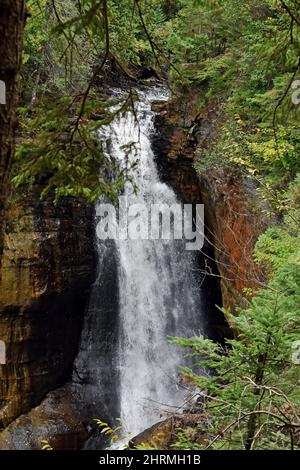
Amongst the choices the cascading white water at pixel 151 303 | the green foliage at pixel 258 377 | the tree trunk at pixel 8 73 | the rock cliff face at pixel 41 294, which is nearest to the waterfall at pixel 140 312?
the cascading white water at pixel 151 303

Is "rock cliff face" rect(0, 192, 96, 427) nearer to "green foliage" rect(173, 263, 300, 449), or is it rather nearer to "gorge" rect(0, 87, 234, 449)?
"gorge" rect(0, 87, 234, 449)

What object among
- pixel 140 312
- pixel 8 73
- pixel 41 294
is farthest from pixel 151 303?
pixel 8 73

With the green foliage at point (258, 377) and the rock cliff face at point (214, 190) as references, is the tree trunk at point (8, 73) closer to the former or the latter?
the green foliage at point (258, 377)

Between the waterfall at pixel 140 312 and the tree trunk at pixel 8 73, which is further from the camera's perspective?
the waterfall at pixel 140 312

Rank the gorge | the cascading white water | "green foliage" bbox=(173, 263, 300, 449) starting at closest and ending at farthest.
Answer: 1. "green foliage" bbox=(173, 263, 300, 449)
2. the gorge
3. the cascading white water

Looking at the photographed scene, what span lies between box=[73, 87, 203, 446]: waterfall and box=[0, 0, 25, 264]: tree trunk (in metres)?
10.1

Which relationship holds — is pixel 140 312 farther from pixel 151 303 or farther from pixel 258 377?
pixel 258 377

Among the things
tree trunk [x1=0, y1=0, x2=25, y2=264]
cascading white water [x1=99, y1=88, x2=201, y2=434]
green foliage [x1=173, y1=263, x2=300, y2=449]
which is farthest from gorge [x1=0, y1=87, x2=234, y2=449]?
tree trunk [x1=0, y1=0, x2=25, y2=264]

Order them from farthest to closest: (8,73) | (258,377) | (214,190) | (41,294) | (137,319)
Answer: (137,319) < (214,190) < (41,294) < (258,377) < (8,73)

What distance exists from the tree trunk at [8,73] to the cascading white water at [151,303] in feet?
33.0

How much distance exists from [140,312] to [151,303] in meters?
0.43

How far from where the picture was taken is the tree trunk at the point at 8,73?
203cm

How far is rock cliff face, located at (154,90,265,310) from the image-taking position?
9749mm

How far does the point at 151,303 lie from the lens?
12.7m
